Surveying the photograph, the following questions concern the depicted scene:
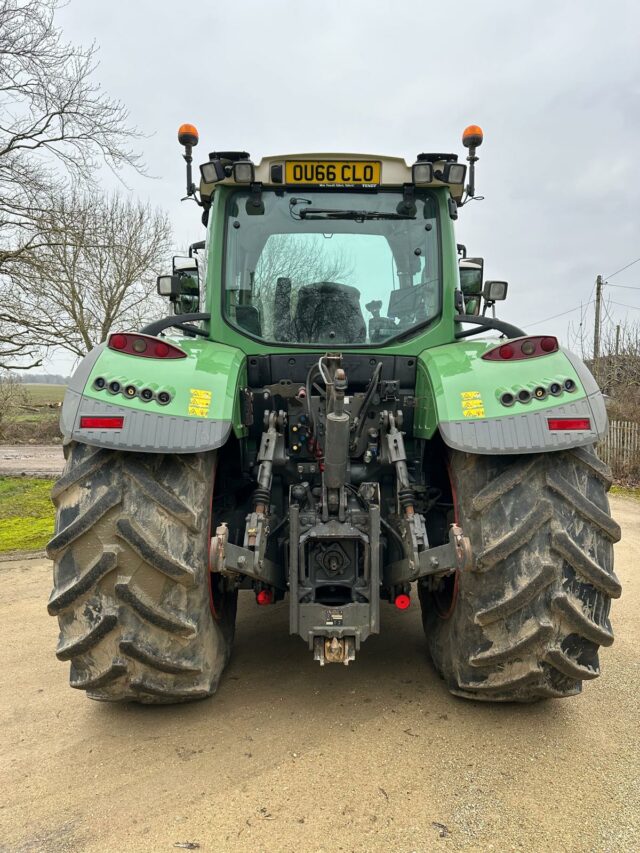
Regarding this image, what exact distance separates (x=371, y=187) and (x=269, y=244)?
0.62 meters

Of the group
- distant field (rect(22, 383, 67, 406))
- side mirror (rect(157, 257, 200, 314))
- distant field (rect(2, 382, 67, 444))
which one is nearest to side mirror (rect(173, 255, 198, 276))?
side mirror (rect(157, 257, 200, 314))

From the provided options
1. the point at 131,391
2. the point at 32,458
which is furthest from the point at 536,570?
the point at 32,458

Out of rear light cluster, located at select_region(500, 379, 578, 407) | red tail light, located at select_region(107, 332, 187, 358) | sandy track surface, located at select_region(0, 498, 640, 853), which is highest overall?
red tail light, located at select_region(107, 332, 187, 358)

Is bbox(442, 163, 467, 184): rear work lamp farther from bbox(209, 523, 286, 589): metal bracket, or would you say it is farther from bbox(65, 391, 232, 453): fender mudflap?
bbox(209, 523, 286, 589): metal bracket

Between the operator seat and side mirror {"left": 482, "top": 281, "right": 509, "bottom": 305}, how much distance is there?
108 cm

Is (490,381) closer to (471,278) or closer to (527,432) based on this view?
(527,432)

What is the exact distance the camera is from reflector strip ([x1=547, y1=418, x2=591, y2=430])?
2316 mm

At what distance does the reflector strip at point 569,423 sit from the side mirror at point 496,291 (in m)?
1.64

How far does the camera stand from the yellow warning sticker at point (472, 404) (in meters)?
2.38

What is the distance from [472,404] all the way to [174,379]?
3.94 ft

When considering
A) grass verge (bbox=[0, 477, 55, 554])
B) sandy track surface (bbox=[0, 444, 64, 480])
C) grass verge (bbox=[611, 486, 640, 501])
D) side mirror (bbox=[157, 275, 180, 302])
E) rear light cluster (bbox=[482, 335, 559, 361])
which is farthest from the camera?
sandy track surface (bbox=[0, 444, 64, 480])

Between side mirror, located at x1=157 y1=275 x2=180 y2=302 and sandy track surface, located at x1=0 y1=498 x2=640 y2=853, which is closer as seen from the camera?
sandy track surface, located at x1=0 y1=498 x2=640 y2=853

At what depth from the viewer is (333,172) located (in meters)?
3.18

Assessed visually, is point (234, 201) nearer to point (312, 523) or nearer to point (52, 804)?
point (312, 523)
